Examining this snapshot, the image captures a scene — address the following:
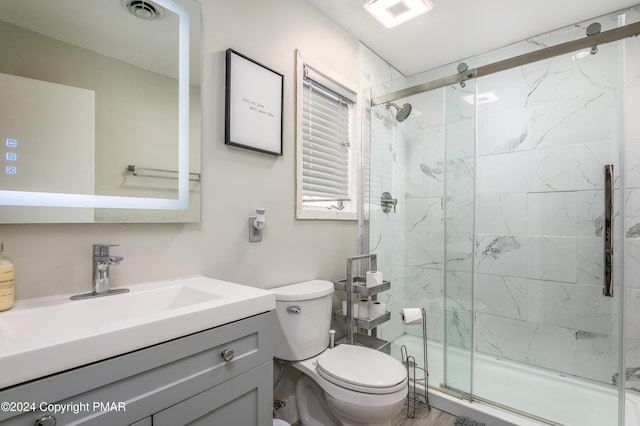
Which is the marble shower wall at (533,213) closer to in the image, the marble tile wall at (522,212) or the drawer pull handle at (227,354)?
the marble tile wall at (522,212)

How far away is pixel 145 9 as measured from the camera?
4.12ft

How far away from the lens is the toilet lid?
1.38m

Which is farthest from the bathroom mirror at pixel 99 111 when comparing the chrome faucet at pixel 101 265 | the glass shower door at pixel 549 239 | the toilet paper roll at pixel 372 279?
the glass shower door at pixel 549 239

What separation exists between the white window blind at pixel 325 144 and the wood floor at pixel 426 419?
134 cm

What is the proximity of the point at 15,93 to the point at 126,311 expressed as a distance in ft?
2.48

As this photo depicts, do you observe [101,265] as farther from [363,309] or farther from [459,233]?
[459,233]

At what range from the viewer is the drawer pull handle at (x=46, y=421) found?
62 cm

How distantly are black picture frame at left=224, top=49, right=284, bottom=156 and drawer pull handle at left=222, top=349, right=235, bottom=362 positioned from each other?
938mm

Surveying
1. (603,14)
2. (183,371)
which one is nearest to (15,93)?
(183,371)

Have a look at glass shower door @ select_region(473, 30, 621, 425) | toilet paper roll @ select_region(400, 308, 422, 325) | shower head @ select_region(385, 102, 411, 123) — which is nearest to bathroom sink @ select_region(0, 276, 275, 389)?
toilet paper roll @ select_region(400, 308, 422, 325)

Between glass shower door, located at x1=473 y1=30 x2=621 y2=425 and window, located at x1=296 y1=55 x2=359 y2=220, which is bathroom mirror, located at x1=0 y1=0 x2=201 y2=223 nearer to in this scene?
window, located at x1=296 y1=55 x2=359 y2=220

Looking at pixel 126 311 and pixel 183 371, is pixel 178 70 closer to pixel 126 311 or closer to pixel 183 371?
pixel 126 311

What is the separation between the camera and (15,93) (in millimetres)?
966

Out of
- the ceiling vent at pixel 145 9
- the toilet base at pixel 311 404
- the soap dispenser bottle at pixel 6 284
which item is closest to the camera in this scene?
the soap dispenser bottle at pixel 6 284
